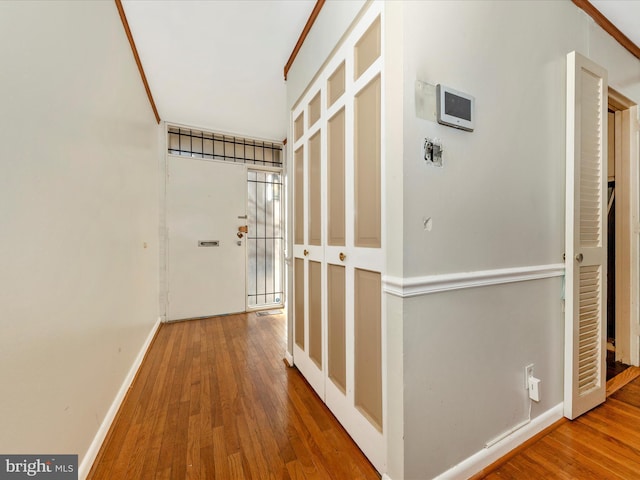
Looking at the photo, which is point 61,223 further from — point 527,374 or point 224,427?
point 527,374

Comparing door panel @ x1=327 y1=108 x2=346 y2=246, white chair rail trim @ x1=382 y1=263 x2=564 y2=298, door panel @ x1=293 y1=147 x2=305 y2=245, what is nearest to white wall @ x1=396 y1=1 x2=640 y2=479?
white chair rail trim @ x1=382 y1=263 x2=564 y2=298

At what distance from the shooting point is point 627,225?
196cm

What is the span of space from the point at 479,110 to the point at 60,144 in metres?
1.74

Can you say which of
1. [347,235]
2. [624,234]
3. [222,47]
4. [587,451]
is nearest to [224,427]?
[347,235]

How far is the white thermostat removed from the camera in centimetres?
101

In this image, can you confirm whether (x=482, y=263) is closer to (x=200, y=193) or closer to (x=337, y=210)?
(x=337, y=210)

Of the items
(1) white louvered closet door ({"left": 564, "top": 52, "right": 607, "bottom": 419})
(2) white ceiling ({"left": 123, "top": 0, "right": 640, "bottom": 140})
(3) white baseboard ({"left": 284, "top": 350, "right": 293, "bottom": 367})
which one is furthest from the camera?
(3) white baseboard ({"left": 284, "top": 350, "right": 293, "bottom": 367})

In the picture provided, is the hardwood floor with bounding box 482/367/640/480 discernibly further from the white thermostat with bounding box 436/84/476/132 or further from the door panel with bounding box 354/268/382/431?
the white thermostat with bounding box 436/84/476/132

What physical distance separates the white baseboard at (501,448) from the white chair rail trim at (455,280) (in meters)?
0.75

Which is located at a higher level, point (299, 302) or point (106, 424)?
point (299, 302)

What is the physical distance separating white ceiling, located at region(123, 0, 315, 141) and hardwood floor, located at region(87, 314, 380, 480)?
2.54 m

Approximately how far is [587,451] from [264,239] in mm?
3512

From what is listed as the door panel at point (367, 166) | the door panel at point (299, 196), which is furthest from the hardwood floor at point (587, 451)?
the door panel at point (299, 196)

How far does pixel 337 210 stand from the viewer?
4.77 ft
